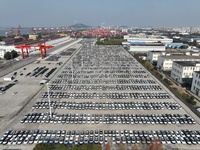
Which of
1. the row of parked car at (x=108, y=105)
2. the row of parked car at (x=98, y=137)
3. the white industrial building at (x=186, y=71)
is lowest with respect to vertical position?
the row of parked car at (x=98, y=137)

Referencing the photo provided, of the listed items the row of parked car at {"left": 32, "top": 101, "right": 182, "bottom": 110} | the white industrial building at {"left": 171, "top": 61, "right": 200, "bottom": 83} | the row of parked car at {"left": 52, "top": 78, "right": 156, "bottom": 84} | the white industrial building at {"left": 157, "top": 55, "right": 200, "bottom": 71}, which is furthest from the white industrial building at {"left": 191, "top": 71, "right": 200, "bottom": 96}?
the white industrial building at {"left": 157, "top": 55, "right": 200, "bottom": 71}

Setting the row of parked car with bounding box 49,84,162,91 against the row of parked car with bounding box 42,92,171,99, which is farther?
the row of parked car with bounding box 49,84,162,91

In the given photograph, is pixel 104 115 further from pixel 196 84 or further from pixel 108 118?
pixel 196 84

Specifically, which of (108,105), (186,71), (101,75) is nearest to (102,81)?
(101,75)

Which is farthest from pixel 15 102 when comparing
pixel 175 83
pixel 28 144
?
pixel 175 83

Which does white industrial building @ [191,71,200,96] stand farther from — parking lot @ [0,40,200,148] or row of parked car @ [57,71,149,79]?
row of parked car @ [57,71,149,79]

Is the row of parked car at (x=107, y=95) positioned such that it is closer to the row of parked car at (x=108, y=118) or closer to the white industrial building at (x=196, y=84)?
the white industrial building at (x=196, y=84)

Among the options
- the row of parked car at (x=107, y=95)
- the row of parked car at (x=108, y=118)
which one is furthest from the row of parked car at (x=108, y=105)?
the row of parked car at (x=107, y=95)
